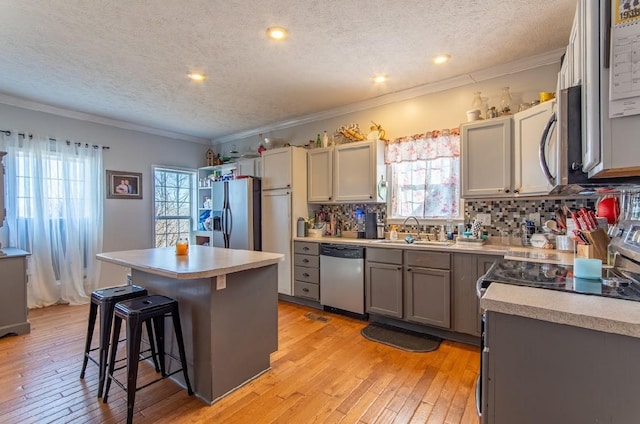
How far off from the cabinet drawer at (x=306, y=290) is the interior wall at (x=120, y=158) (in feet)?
8.56

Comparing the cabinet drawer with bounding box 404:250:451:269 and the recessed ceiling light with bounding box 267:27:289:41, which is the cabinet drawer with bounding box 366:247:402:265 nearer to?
the cabinet drawer with bounding box 404:250:451:269

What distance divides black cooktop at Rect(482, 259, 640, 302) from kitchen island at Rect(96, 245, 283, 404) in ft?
4.77

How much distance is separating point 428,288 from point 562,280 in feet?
5.31

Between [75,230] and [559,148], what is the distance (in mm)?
5039

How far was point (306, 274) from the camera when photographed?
3861mm

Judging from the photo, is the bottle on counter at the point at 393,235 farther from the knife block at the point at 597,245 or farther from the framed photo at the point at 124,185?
the framed photo at the point at 124,185

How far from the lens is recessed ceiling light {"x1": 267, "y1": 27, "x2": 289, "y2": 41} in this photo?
2330mm

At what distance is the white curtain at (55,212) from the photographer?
369 cm

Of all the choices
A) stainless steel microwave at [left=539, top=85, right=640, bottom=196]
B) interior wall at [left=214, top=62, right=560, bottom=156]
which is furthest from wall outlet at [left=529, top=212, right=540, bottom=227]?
stainless steel microwave at [left=539, top=85, right=640, bottom=196]

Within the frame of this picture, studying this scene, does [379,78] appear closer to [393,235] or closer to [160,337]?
[393,235]

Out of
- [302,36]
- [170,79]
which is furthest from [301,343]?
[170,79]

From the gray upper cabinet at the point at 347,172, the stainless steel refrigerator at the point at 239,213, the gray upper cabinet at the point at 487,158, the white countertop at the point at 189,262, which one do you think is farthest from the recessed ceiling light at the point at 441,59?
the stainless steel refrigerator at the point at 239,213

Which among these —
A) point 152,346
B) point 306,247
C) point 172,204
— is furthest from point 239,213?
point 152,346

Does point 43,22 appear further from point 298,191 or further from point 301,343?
point 301,343
